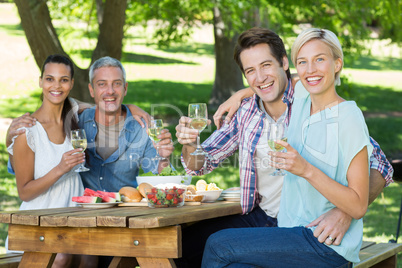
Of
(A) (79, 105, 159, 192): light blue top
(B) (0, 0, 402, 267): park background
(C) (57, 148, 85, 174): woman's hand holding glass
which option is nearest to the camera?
(C) (57, 148, 85, 174): woman's hand holding glass

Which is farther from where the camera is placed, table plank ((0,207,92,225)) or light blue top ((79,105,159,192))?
light blue top ((79,105,159,192))

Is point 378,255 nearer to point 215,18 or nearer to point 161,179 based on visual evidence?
point 161,179

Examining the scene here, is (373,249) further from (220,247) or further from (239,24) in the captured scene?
(239,24)

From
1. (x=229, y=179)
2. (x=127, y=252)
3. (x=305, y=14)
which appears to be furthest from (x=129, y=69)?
(x=127, y=252)

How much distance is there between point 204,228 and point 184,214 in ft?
3.37

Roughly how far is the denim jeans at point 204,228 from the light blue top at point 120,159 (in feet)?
2.61

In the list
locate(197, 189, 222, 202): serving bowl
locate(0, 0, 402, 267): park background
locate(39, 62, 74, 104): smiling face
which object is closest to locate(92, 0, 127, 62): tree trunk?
locate(0, 0, 402, 267): park background

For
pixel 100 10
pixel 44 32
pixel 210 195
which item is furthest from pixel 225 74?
pixel 210 195

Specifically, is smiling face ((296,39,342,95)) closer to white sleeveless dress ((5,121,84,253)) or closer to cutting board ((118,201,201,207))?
A: cutting board ((118,201,201,207))

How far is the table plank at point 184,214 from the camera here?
10.2 ft

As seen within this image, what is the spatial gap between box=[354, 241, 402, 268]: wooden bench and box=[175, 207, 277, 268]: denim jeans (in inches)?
31.5

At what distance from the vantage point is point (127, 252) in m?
3.23

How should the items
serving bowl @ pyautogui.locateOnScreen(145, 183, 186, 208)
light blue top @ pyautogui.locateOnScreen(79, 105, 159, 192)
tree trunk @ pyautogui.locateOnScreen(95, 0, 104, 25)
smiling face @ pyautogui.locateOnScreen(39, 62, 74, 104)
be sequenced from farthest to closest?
tree trunk @ pyautogui.locateOnScreen(95, 0, 104, 25) < light blue top @ pyautogui.locateOnScreen(79, 105, 159, 192) < smiling face @ pyautogui.locateOnScreen(39, 62, 74, 104) < serving bowl @ pyautogui.locateOnScreen(145, 183, 186, 208)

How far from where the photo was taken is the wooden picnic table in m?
3.17
